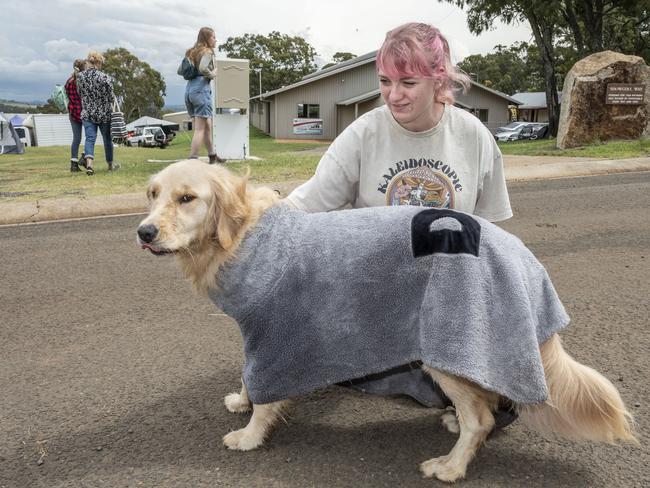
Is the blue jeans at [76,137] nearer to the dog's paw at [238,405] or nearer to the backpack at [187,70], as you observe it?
the backpack at [187,70]

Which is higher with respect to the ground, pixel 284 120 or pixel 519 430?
pixel 284 120

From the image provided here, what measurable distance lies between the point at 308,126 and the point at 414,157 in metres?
43.5

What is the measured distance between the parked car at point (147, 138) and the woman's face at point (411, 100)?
39.3 metres

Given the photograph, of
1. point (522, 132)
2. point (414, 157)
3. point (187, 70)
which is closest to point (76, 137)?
point (187, 70)

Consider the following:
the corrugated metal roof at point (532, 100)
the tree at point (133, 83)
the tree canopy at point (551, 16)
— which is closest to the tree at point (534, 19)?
the tree canopy at point (551, 16)

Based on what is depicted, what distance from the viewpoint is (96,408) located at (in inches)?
120

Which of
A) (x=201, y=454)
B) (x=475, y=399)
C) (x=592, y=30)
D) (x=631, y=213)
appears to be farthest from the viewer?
(x=592, y=30)

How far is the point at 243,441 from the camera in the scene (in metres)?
2.72

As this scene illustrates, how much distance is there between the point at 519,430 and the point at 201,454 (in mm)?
1596

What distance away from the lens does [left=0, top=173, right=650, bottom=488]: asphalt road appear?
8.32 ft

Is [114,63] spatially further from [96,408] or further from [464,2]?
[96,408]

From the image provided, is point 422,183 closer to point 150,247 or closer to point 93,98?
point 150,247

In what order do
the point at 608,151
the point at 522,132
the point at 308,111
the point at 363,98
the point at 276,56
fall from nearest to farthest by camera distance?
the point at 608,151 → the point at 522,132 → the point at 363,98 → the point at 308,111 → the point at 276,56

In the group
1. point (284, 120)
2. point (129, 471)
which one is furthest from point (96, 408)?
point (284, 120)
